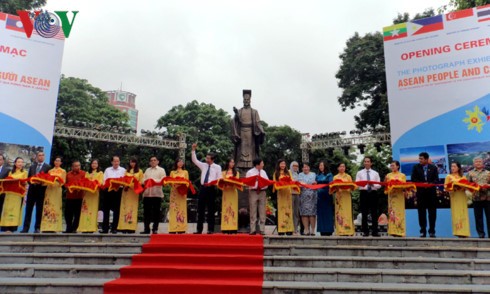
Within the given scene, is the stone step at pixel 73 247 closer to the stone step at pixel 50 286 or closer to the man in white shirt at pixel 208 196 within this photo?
the stone step at pixel 50 286

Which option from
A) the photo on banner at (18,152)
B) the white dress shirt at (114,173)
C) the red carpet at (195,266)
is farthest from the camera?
the photo on banner at (18,152)

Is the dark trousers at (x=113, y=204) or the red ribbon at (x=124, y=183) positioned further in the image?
the dark trousers at (x=113, y=204)

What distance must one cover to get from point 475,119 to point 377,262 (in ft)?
19.7

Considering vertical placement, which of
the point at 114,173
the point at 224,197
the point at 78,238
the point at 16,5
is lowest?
the point at 78,238

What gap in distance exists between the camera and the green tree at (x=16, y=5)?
602 inches

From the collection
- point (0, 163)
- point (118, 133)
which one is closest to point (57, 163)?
point (0, 163)

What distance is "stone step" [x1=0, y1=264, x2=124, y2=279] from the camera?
17.2 feet

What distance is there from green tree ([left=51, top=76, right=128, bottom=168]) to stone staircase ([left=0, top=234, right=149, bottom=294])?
Answer: 1541 cm

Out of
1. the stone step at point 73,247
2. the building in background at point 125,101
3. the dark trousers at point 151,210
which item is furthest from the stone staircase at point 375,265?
the building in background at point 125,101

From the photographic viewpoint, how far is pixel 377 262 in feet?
18.2

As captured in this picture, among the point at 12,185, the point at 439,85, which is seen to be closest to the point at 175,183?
the point at 12,185

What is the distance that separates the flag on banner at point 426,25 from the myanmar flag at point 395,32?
15 centimetres

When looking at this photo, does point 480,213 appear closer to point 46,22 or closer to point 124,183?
point 124,183

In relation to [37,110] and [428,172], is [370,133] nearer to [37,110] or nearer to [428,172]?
[428,172]
